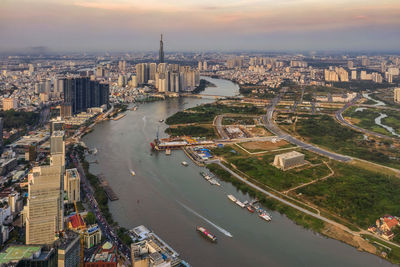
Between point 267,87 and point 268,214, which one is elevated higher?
point 267,87

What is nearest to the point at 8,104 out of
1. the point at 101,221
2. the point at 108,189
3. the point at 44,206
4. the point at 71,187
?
the point at 108,189

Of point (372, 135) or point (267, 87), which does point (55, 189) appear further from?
point (267, 87)

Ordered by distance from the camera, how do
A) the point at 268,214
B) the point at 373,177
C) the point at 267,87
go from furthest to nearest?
1. the point at 267,87
2. the point at 373,177
3. the point at 268,214

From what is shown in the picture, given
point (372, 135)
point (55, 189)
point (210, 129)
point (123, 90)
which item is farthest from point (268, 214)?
point (123, 90)

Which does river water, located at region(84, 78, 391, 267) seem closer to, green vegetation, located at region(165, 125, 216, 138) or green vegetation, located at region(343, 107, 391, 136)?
green vegetation, located at region(165, 125, 216, 138)

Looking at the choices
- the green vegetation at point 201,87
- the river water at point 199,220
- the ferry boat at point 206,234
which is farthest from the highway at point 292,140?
the green vegetation at point 201,87

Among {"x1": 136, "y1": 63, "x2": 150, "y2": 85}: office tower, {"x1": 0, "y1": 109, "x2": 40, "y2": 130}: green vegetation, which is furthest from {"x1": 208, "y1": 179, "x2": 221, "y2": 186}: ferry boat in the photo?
{"x1": 136, "y1": 63, "x2": 150, "y2": 85}: office tower

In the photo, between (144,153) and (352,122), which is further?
(352,122)
